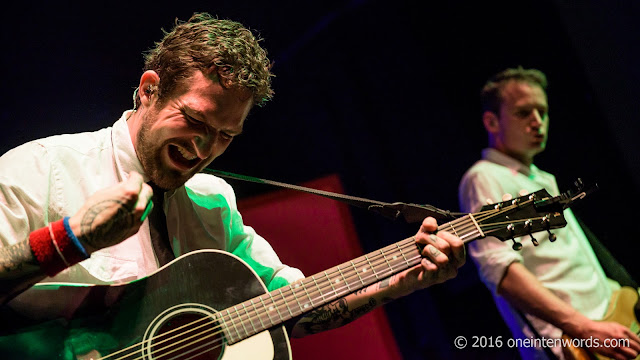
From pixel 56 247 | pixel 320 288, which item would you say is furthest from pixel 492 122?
pixel 56 247

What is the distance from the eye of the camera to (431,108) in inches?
155

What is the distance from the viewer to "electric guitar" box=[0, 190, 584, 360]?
1346mm

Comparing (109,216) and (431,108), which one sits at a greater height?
(431,108)

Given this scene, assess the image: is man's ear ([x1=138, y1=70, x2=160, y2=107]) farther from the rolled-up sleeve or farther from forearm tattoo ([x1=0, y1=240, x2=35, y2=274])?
forearm tattoo ([x1=0, y1=240, x2=35, y2=274])

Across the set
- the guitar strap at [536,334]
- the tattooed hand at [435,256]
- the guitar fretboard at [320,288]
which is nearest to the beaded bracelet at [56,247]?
the guitar fretboard at [320,288]

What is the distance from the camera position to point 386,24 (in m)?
3.96

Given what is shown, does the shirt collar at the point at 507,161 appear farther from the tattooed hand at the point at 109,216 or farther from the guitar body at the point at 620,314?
the tattooed hand at the point at 109,216

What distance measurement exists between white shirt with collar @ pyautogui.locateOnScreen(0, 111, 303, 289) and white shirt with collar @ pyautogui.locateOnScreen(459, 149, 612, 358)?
1.22 m

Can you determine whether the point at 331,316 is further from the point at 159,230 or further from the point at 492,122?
the point at 492,122

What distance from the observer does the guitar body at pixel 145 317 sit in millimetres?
1336

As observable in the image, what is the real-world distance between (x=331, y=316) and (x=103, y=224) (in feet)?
3.52

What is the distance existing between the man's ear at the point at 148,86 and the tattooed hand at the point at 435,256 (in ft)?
3.96

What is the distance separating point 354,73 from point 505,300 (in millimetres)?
2101

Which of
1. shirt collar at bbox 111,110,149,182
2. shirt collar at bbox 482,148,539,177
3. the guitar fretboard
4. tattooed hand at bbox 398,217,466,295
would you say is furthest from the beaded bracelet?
shirt collar at bbox 482,148,539,177
